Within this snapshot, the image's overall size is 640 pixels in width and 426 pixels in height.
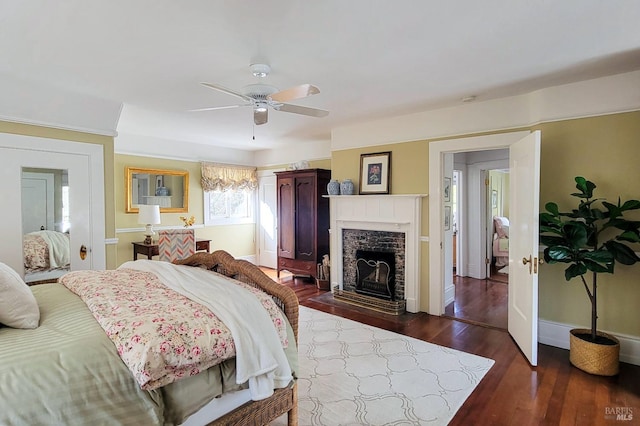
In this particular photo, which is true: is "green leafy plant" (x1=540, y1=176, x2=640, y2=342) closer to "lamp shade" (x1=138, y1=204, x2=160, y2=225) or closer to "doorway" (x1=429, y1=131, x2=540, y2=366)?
"doorway" (x1=429, y1=131, x2=540, y2=366)

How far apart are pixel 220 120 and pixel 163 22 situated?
8.11 ft

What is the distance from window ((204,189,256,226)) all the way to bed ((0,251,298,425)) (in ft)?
14.8

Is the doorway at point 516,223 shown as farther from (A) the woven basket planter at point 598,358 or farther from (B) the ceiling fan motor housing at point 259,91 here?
(B) the ceiling fan motor housing at point 259,91

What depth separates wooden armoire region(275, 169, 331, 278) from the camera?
18.4 ft

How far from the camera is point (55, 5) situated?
188cm

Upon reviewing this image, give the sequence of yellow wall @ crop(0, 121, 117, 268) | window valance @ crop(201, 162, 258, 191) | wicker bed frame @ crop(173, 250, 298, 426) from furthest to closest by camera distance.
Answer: window valance @ crop(201, 162, 258, 191) < yellow wall @ crop(0, 121, 117, 268) < wicker bed frame @ crop(173, 250, 298, 426)

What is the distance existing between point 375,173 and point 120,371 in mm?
3761

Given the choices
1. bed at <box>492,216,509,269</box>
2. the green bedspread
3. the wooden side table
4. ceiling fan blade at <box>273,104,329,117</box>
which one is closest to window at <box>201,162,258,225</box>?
the wooden side table

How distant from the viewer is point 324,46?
238 centimetres

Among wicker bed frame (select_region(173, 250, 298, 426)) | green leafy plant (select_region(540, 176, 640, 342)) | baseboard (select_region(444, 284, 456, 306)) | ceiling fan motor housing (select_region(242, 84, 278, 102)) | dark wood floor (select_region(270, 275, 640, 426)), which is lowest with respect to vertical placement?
dark wood floor (select_region(270, 275, 640, 426))

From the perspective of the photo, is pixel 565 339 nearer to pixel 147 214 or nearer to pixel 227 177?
pixel 147 214

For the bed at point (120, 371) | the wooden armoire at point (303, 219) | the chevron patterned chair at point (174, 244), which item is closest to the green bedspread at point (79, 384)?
the bed at point (120, 371)

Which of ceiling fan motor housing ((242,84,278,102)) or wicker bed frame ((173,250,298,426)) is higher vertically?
ceiling fan motor housing ((242,84,278,102))

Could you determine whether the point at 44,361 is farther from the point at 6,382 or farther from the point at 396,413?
the point at 396,413
